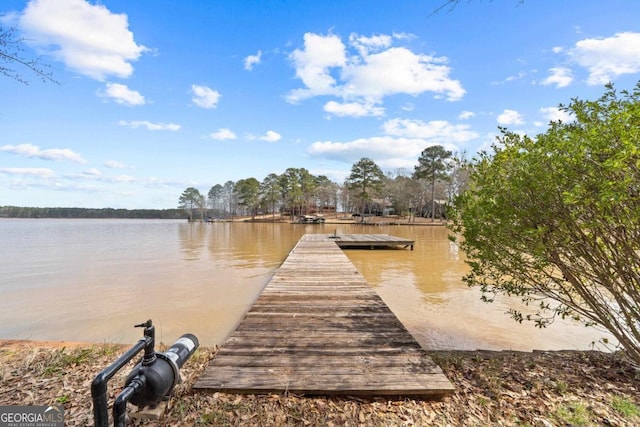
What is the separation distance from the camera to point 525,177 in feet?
8.37

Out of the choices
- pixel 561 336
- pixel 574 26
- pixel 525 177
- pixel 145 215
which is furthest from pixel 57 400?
pixel 145 215

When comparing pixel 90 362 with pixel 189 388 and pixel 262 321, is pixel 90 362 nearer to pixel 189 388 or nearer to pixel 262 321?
pixel 189 388

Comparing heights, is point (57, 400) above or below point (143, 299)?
above

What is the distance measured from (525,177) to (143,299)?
7.39 metres

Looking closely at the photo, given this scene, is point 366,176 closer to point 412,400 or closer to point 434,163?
point 434,163

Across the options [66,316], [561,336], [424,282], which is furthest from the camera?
[424,282]

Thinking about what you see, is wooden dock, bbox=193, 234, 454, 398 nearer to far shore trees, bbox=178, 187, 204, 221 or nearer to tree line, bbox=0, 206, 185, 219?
far shore trees, bbox=178, 187, 204, 221

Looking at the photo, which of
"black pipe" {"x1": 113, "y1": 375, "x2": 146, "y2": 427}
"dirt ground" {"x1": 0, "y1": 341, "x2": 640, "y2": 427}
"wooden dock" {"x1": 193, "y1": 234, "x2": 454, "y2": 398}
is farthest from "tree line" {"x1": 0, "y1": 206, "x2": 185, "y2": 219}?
"black pipe" {"x1": 113, "y1": 375, "x2": 146, "y2": 427}

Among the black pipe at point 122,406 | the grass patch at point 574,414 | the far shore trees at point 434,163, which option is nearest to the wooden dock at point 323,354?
the grass patch at point 574,414

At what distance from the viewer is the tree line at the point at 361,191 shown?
3669 cm

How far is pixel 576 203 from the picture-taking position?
7.52 feet

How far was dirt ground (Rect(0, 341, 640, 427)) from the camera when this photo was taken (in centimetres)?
201
